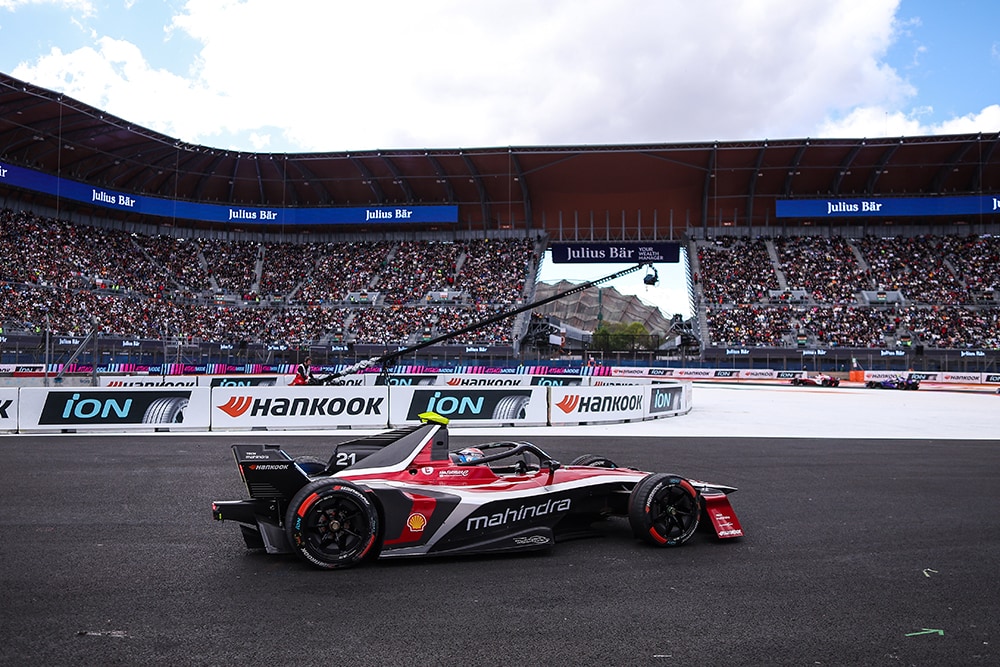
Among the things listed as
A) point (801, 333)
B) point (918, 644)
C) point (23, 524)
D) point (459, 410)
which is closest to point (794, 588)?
point (918, 644)

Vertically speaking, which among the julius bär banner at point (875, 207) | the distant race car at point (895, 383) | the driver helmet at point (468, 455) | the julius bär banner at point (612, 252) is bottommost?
the distant race car at point (895, 383)

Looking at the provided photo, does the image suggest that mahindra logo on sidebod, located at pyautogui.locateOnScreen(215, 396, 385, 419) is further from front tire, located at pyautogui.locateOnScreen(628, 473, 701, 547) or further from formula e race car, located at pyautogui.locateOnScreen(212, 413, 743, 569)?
front tire, located at pyautogui.locateOnScreen(628, 473, 701, 547)

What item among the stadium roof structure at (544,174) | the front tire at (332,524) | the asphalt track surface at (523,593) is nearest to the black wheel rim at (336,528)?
the front tire at (332,524)

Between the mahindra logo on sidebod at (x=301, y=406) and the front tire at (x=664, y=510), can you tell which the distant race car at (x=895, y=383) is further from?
the front tire at (x=664, y=510)

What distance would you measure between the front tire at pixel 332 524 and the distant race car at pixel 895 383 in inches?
1602

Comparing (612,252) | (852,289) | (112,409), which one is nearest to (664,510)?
(112,409)

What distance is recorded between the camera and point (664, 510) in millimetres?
6863

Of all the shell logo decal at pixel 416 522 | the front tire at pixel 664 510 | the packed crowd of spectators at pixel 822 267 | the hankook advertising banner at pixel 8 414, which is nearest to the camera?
the shell logo decal at pixel 416 522

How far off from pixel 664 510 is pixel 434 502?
215 centimetres

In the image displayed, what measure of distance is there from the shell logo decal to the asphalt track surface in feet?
1.01

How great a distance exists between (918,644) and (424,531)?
351cm

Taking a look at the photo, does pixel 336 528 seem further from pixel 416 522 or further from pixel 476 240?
pixel 476 240

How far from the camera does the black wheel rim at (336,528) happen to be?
19.3ft

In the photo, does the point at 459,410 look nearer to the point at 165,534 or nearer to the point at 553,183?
the point at 165,534
